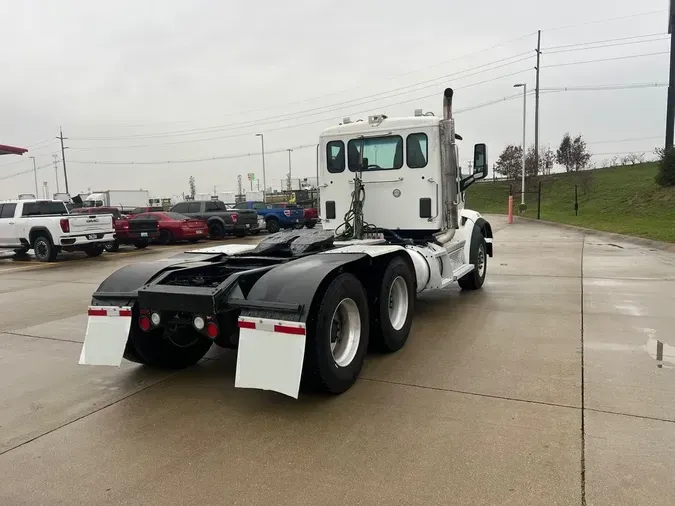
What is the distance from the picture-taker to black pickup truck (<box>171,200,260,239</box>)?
23.1 meters

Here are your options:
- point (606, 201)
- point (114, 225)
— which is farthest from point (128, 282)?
point (606, 201)

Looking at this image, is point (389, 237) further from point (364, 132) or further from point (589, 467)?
point (589, 467)

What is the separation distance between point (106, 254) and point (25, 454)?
15.8m

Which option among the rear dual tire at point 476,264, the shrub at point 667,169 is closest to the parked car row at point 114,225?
the rear dual tire at point 476,264

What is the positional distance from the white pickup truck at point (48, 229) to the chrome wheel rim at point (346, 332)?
13762 millimetres

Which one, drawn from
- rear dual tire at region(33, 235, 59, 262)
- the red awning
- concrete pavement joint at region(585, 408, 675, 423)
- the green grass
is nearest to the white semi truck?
concrete pavement joint at region(585, 408, 675, 423)

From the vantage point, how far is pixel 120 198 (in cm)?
5153

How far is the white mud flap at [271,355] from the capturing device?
369 centimetres

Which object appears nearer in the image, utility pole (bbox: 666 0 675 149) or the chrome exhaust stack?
the chrome exhaust stack

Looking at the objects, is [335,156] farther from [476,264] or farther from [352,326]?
[352,326]

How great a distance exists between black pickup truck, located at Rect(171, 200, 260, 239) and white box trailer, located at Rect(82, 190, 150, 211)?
27.8m

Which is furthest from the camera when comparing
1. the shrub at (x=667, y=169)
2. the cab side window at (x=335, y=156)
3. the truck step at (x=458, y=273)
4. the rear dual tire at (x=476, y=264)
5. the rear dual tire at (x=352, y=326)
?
the shrub at (x=667, y=169)

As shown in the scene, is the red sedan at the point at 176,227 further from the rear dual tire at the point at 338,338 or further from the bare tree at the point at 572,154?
the bare tree at the point at 572,154

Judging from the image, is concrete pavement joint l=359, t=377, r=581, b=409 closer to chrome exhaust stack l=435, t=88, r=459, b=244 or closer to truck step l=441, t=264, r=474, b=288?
truck step l=441, t=264, r=474, b=288
